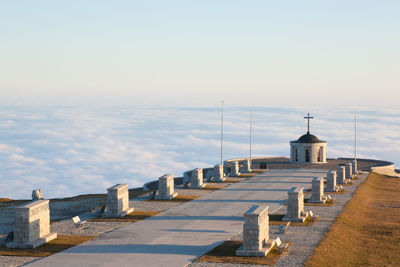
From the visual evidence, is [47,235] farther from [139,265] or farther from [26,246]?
[139,265]

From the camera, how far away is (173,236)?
82.2ft

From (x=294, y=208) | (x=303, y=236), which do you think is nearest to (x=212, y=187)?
(x=294, y=208)

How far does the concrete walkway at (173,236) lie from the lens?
20.9m

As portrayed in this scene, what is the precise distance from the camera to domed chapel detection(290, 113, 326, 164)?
2487 inches

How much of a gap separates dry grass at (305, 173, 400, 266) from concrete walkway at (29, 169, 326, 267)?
13.9ft

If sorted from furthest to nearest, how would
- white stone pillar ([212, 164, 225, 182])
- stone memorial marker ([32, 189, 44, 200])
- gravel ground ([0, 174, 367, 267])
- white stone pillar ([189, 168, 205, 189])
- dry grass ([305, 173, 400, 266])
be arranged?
white stone pillar ([212, 164, 225, 182]), white stone pillar ([189, 168, 205, 189]), stone memorial marker ([32, 189, 44, 200]), dry grass ([305, 173, 400, 266]), gravel ground ([0, 174, 367, 267])

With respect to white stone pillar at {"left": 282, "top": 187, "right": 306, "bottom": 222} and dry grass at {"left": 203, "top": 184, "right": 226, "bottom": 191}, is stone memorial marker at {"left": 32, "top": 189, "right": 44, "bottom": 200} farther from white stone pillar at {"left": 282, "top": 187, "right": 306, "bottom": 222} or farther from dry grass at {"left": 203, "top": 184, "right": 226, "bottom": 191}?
white stone pillar at {"left": 282, "top": 187, "right": 306, "bottom": 222}

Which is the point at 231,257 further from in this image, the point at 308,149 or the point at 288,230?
the point at 308,149

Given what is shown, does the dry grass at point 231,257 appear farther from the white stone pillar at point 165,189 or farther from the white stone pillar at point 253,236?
the white stone pillar at point 165,189

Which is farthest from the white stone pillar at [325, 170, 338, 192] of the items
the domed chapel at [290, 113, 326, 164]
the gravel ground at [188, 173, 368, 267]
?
the domed chapel at [290, 113, 326, 164]

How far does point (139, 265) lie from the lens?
20000 mm

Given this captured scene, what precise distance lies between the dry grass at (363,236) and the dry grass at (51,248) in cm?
972

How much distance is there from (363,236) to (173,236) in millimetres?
9224

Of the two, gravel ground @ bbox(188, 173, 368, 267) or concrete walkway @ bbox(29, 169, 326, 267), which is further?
concrete walkway @ bbox(29, 169, 326, 267)
